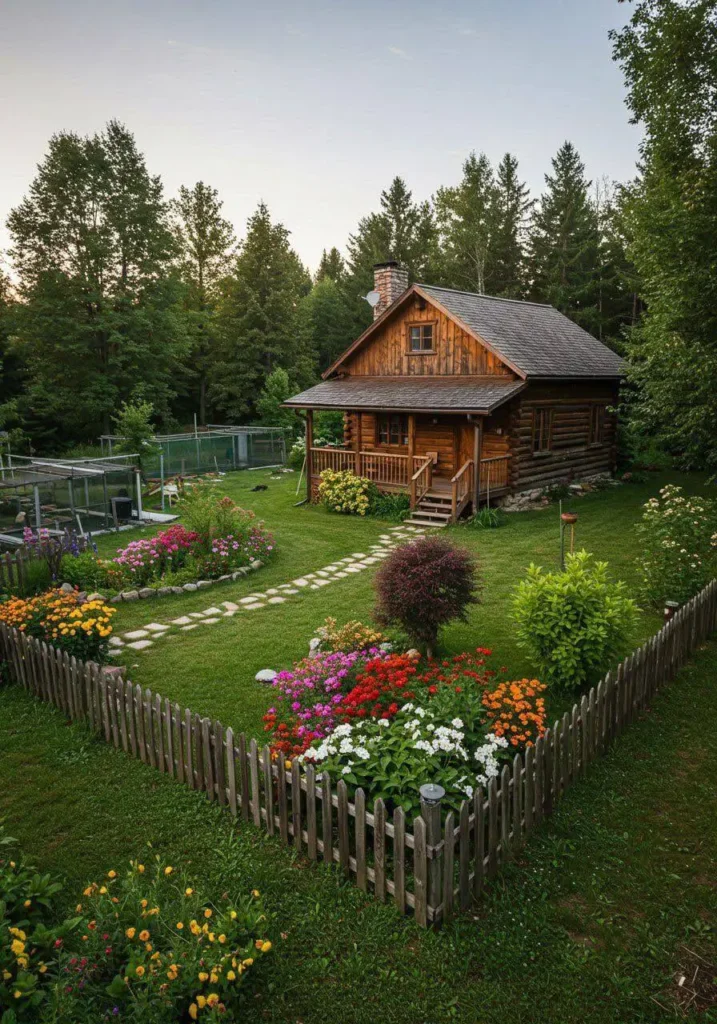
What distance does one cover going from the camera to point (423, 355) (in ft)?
66.1

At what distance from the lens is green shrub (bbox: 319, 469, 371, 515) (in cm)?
1850

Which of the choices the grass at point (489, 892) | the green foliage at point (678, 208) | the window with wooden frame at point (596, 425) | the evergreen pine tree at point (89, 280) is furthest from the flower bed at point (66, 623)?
the evergreen pine tree at point (89, 280)

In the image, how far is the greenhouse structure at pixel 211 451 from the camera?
24.1 meters

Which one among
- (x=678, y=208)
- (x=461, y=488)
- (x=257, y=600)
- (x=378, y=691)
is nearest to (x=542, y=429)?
(x=461, y=488)

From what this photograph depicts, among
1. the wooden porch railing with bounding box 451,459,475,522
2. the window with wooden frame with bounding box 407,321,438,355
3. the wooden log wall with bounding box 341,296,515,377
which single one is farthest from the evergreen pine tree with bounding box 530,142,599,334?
the wooden porch railing with bounding box 451,459,475,522

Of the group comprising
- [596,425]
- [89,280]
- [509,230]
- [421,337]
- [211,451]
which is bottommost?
[211,451]

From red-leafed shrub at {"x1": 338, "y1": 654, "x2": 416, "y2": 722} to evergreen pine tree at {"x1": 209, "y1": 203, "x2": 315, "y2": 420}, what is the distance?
36.0m

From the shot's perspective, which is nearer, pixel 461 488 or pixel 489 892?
pixel 489 892

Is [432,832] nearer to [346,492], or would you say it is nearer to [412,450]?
[412,450]

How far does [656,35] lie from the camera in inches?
615

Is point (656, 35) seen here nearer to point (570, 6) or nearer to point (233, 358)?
point (570, 6)

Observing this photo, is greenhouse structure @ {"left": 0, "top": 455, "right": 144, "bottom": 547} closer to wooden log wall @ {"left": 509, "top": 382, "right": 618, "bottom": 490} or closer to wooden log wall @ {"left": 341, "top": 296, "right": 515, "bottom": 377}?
wooden log wall @ {"left": 341, "top": 296, "right": 515, "bottom": 377}

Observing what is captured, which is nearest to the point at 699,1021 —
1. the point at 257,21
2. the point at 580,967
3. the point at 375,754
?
the point at 580,967

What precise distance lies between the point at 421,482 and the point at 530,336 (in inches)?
270
